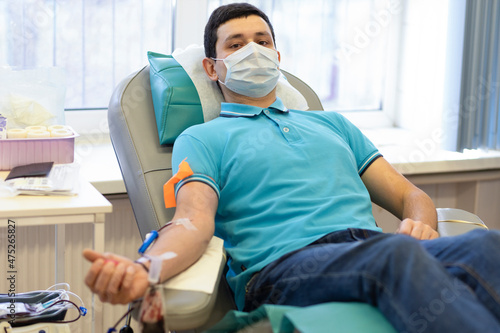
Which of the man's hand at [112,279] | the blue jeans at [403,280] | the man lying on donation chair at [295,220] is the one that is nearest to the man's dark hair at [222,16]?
the man lying on donation chair at [295,220]

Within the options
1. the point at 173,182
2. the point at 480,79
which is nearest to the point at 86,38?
the point at 173,182

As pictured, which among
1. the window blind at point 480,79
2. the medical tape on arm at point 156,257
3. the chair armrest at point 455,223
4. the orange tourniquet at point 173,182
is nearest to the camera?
the medical tape on arm at point 156,257

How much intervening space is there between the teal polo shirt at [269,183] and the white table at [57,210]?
0.22 metres

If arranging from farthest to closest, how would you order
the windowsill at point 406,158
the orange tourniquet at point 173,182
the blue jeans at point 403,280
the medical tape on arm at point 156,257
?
1. the windowsill at point 406,158
2. the orange tourniquet at point 173,182
3. the medical tape on arm at point 156,257
4. the blue jeans at point 403,280

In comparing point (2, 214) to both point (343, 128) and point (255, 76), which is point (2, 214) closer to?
point (255, 76)

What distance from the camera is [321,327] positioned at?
3.54ft

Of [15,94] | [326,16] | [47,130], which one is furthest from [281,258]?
[326,16]

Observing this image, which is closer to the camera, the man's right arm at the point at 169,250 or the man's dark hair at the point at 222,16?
the man's right arm at the point at 169,250

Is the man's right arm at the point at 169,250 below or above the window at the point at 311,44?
below

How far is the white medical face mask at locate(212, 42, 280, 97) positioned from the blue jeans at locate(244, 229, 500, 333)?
1.89 feet

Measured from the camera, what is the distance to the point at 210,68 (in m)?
1.83

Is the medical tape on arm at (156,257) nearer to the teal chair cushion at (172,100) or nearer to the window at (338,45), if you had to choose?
the teal chair cushion at (172,100)

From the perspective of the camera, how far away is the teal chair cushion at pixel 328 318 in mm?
1083

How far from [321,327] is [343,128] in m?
0.84
